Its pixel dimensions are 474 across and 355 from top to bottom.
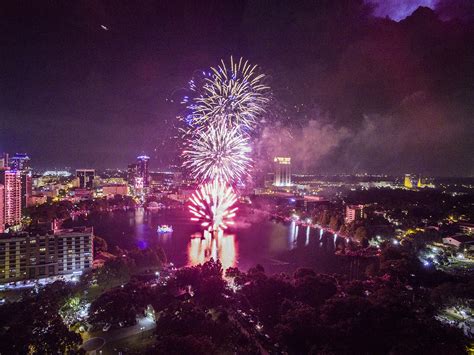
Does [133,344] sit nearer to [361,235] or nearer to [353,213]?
[361,235]

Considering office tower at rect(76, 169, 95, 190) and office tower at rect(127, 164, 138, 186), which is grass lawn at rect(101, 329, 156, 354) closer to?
office tower at rect(127, 164, 138, 186)

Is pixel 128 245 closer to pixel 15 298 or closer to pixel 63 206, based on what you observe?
pixel 15 298

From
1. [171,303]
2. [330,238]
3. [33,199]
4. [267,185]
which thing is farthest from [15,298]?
[267,185]

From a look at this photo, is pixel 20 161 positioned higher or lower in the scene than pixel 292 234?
higher

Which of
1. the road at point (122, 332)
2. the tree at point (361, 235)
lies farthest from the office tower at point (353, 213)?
the road at point (122, 332)

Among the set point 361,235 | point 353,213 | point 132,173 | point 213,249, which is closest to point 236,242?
point 213,249

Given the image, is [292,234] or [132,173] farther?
[132,173]
